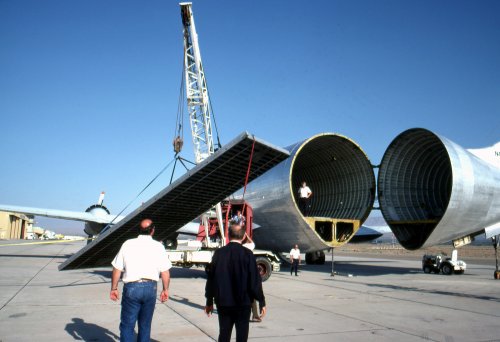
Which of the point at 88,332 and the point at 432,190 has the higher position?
the point at 432,190

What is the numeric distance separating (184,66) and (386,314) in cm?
2091

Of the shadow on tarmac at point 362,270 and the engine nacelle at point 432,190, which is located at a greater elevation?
the engine nacelle at point 432,190

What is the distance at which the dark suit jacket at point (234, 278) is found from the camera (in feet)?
13.6

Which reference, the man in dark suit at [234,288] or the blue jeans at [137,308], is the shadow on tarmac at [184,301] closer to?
the blue jeans at [137,308]

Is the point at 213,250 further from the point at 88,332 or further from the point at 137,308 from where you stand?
the point at 137,308

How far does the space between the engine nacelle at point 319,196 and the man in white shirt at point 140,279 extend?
12292 mm

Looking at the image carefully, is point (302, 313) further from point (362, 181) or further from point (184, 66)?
A: point (184, 66)

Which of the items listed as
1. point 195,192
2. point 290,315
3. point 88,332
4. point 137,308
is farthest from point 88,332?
point 195,192

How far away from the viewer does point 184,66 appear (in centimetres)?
2566

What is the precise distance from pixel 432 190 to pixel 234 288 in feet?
59.2

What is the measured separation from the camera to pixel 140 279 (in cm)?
467

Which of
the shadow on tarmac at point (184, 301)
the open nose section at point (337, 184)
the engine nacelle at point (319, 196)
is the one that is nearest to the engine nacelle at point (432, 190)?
the open nose section at point (337, 184)

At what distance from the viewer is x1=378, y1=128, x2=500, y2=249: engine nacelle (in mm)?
16125

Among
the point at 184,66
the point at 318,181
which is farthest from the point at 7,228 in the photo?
the point at 318,181
